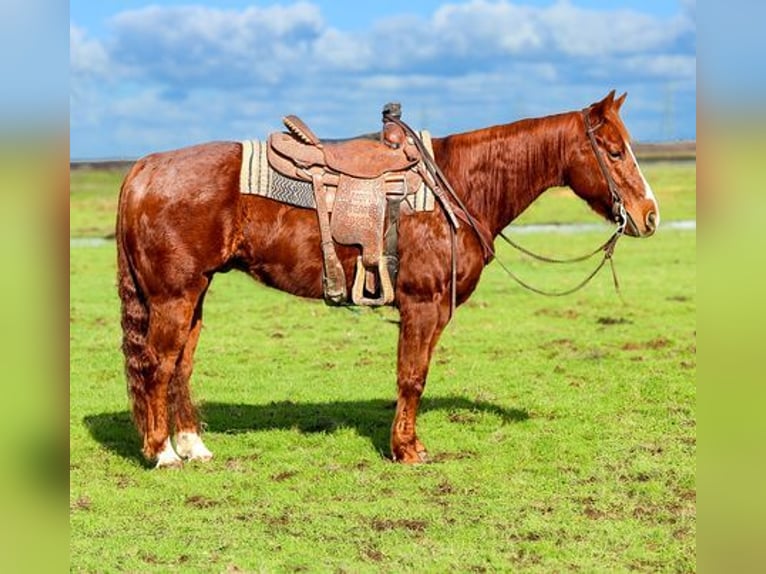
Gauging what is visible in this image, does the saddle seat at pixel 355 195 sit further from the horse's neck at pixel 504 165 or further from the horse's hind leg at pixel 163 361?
the horse's hind leg at pixel 163 361

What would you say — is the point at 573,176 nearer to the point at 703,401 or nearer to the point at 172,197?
the point at 172,197

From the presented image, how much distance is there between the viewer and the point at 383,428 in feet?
26.7

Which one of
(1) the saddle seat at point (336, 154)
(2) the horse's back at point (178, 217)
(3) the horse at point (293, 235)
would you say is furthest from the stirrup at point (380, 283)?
(2) the horse's back at point (178, 217)

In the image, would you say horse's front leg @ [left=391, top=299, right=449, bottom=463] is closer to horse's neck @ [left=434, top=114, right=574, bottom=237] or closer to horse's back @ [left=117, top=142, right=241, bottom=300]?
horse's neck @ [left=434, top=114, right=574, bottom=237]

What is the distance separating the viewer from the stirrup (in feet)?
22.7

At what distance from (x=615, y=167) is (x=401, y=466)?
2735 mm

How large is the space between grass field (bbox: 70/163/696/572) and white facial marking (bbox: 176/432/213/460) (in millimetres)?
158

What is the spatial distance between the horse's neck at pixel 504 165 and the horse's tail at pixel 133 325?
245cm

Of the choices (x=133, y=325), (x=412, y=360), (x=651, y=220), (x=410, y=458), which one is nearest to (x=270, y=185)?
(x=133, y=325)

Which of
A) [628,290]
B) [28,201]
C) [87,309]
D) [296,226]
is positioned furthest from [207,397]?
[628,290]

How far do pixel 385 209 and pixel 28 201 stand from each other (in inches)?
192

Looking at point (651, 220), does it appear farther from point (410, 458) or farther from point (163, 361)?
point (163, 361)

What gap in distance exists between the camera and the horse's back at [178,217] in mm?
6734

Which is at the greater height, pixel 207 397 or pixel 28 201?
pixel 28 201
